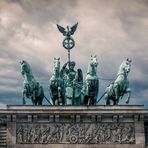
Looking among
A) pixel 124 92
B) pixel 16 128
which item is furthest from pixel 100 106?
pixel 16 128

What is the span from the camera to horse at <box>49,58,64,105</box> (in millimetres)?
42406

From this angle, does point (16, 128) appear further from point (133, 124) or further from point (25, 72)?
point (133, 124)

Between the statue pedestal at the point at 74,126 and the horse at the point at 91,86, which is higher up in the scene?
the horse at the point at 91,86

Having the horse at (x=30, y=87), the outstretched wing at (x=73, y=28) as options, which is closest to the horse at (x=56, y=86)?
the horse at (x=30, y=87)

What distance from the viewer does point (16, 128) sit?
134ft

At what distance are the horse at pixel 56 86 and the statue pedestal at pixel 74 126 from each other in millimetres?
1672

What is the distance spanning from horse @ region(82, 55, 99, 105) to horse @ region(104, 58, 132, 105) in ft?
2.97

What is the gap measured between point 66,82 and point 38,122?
13.0 ft

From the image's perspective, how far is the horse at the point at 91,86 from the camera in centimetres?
4212

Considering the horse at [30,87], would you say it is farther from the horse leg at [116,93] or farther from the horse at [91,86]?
the horse leg at [116,93]

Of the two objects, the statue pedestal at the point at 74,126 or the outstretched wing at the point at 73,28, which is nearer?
the statue pedestal at the point at 74,126

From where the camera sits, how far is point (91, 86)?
42.2 meters

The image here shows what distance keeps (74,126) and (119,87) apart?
166 inches

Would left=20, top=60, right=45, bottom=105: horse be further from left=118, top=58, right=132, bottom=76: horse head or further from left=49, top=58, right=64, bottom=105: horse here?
left=118, top=58, right=132, bottom=76: horse head
